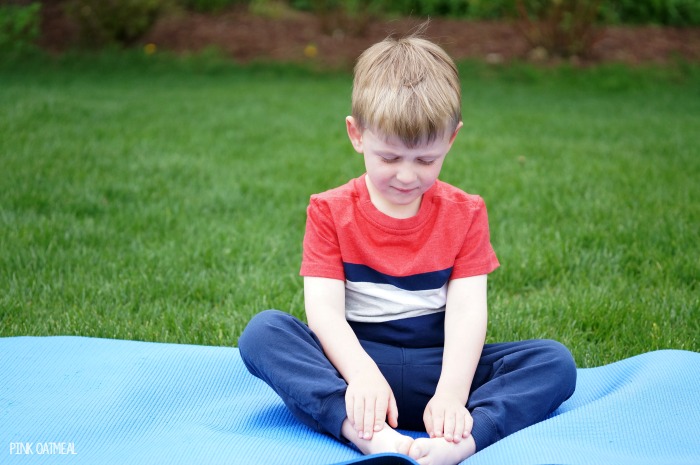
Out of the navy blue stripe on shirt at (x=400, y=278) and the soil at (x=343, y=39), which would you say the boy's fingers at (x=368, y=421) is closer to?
the navy blue stripe on shirt at (x=400, y=278)

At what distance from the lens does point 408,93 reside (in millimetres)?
2090

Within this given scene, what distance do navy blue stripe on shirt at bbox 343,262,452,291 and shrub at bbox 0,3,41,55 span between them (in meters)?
7.62

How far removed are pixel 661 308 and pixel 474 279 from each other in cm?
118

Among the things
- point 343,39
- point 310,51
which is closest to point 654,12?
point 343,39

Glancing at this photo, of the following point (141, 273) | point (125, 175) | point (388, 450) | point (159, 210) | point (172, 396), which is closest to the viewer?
point (388, 450)

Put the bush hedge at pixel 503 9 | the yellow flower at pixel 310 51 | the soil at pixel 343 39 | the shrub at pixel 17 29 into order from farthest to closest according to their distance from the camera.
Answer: the bush hedge at pixel 503 9
the yellow flower at pixel 310 51
the soil at pixel 343 39
the shrub at pixel 17 29

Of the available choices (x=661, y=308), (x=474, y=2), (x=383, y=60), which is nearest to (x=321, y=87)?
(x=474, y=2)

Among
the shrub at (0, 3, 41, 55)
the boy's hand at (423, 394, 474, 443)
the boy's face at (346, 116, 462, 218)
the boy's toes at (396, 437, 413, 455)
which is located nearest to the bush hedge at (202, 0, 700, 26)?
the shrub at (0, 3, 41, 55)

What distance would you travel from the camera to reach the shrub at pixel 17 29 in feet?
29.8

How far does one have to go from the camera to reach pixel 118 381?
2449 mm

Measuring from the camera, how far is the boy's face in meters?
2.10

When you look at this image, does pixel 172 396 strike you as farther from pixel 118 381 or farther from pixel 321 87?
pixel 321 87

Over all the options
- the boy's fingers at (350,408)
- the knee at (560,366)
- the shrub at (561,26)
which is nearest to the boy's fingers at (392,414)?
the boy's fingers at (350,408)

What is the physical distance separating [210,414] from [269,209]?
2261 mm
